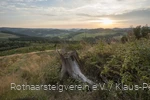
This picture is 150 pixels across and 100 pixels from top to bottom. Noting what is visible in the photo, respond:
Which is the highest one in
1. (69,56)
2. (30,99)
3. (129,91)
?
(69,56)

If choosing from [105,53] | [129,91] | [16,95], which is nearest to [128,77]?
[129,91]

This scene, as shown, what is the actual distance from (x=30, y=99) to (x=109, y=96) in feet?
6.60

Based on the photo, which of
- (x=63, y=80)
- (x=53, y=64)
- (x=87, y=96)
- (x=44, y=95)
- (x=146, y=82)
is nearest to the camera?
(x=146, y=82)

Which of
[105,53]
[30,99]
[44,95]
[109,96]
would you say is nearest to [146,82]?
[109,96]

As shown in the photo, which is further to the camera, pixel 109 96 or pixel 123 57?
pixel 123 57

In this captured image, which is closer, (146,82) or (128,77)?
(146,82)

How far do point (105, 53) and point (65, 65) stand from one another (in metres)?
1.38

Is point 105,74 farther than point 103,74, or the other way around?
point 103,74

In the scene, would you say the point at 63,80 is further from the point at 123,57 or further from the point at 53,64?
the point at 123,57

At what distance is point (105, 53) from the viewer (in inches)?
250

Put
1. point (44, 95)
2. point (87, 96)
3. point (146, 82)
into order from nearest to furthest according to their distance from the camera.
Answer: point (146, 82) → point (87, 96) → point (44, 95)

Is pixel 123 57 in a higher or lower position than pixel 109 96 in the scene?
higher

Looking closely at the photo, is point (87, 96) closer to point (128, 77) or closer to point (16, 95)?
point (128, 77)

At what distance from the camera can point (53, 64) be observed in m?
7.13
